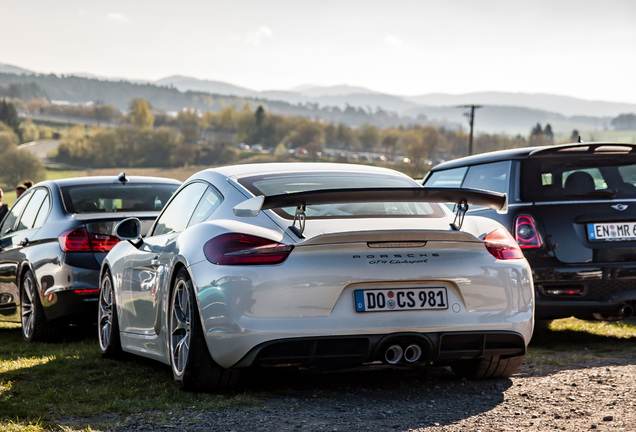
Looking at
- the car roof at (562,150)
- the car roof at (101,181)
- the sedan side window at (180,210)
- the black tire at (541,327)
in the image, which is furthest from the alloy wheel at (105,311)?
the black tire at (541,327)

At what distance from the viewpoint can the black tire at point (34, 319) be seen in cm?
883

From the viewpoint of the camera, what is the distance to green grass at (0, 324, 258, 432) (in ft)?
15.8

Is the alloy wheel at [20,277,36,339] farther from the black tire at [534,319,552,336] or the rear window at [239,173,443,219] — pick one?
the black tire at [534,319,552,336]

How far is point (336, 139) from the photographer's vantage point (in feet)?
613

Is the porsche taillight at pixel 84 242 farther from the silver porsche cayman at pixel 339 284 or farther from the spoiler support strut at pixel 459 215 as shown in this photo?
the spoiler support strut at pixel 459 215

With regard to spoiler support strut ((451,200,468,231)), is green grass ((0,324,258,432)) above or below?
below

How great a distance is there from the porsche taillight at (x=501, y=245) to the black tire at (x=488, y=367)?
0.75 m

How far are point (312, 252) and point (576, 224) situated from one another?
3.41m

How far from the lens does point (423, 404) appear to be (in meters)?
4.95

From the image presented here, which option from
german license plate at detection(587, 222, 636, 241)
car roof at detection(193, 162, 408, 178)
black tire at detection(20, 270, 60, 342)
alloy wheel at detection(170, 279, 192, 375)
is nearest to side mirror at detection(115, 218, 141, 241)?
car roof at detection(193, 162, 408, 178)

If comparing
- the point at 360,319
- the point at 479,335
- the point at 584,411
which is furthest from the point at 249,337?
the point at 584,411

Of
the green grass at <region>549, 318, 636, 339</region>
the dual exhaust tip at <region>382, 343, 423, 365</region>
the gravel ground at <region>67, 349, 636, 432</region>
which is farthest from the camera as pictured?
the green grass at <region>549, 318, 636, 339</region>

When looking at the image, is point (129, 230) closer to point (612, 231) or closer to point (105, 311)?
point (105, 311)

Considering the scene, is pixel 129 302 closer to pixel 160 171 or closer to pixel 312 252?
pixel 312 252
